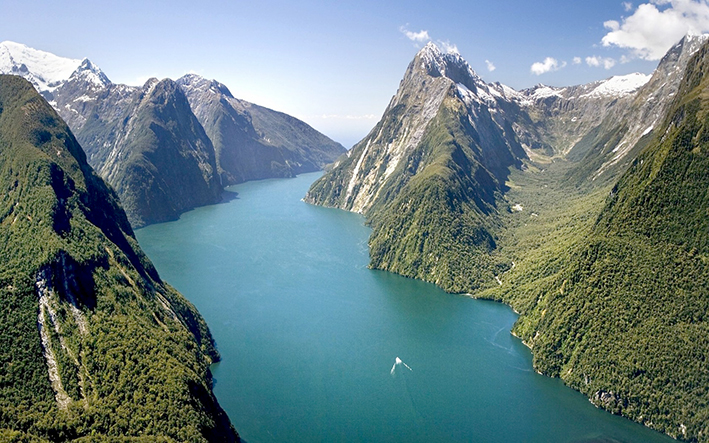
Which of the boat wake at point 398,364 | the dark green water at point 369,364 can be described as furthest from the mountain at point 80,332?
the boat wake at point 398,364

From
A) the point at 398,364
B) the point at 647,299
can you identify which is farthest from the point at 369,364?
the point at 647,299

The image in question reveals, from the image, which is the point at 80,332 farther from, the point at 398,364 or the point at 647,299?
the point at 647,299

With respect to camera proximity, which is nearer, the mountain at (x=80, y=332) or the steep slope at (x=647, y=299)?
the mountain at (x=80, y=332)

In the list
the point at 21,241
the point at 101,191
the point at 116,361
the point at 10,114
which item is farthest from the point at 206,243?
the point at 116,361

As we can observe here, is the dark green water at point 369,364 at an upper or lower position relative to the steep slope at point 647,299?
lower

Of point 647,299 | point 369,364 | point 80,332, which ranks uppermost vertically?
point 647,299

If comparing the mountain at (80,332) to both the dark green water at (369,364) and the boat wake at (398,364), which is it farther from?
the boat wake at (398,364)

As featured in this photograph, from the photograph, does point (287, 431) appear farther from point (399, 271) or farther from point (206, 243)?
point (206, 243)
